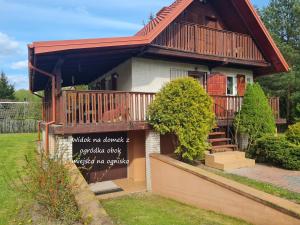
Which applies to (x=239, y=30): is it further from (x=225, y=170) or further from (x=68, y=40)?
(x=68, y=40)

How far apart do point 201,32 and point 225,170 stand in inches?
231

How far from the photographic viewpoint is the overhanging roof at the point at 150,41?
331 inches

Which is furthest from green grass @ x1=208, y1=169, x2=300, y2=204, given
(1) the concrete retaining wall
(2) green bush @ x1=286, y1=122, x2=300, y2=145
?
(2) green bush @ x1=286, y1=122, x2=300, y2=145

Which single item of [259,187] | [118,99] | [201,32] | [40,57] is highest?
[201,32]

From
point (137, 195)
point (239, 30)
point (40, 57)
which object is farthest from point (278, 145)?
point (40, 57)

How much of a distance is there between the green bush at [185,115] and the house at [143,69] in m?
0.89

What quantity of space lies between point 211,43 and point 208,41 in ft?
0.61

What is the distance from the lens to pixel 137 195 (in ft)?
33.2

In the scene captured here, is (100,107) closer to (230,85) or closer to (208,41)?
(208,41)

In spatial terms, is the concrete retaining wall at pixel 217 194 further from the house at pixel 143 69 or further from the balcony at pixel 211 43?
the balcony at pixel 211 43

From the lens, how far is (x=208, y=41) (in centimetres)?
1287

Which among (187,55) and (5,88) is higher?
(5,88)

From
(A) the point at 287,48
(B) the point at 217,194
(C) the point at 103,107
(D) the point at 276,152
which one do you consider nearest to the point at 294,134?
(D) the point at 276,152

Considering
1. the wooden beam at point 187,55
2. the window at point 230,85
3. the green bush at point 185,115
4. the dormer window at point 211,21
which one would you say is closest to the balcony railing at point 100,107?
the green bush at point 185,115
